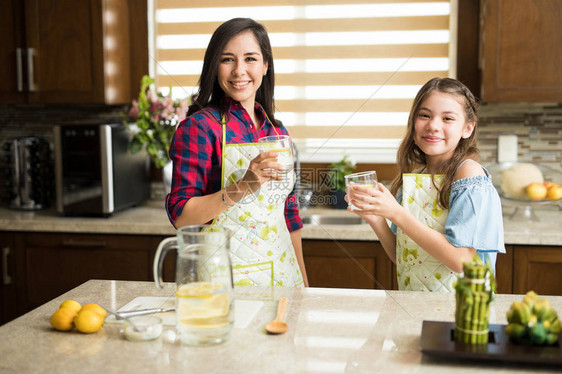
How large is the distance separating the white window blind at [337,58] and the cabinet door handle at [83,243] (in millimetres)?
868

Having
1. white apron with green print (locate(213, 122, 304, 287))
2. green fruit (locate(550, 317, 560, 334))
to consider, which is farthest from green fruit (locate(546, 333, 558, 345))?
white apron with green print (locate(213, 122, 304, 287))

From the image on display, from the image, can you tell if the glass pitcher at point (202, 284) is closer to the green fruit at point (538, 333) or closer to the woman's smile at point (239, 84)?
the green fruit at point (538, 333)

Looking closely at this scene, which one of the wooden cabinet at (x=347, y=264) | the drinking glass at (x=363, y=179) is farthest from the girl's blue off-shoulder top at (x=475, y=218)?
the wooden cabinet at (x=347, y=264)

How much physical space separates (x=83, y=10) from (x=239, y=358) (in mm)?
2311

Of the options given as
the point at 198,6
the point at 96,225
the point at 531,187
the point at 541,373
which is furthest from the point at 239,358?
the point at 198,6

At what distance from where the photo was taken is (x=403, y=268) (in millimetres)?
1566

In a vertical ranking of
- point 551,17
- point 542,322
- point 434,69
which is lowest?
point 542,322

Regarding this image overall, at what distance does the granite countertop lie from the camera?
2.33 m

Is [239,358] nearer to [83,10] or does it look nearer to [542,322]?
[542,322]

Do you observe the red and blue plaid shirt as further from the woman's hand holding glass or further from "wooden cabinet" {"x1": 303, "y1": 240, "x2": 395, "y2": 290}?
"wooden cabinet" {"x1": 303, "y1": 240, "x2": 395, "y2": 290}

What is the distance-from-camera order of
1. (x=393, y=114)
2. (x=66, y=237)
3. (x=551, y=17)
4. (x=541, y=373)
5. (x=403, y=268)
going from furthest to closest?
(x=393, y=114)
(x=66, y=237)
(x=551, y=17)
(x=403, y=268)
(x=541, y=373)

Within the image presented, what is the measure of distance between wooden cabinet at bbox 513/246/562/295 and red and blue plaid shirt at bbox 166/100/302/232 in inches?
52.0

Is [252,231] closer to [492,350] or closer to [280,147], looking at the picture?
[280,147]

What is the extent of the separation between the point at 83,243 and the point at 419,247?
67.6 inches
